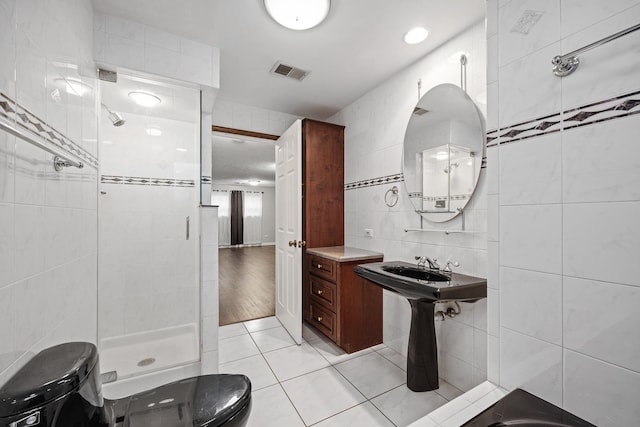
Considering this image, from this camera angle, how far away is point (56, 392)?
66 cm

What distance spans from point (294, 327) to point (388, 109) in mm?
2268

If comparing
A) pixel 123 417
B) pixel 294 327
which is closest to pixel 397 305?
pixel 294 327

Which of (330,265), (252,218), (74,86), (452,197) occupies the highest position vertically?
(74,86)

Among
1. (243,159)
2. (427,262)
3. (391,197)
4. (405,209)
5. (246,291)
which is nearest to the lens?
(427,262)

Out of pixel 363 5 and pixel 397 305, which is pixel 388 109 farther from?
pixel 397 305

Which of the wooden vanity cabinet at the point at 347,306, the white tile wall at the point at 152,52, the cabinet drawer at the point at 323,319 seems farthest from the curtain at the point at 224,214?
the white tile wall at the point at 152,52

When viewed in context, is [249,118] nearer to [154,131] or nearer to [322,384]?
[154,131]

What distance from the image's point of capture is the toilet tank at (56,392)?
60 centimetres

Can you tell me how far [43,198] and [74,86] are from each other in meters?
0.65

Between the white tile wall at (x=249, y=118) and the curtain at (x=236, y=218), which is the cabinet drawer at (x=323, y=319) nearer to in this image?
the white tile wall at (x=249, y=118)

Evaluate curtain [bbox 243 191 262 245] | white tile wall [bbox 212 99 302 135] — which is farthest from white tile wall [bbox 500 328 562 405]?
curtain [bbox 243 191 262 245]

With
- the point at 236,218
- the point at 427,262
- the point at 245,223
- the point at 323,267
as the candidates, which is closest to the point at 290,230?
the point at 323,267

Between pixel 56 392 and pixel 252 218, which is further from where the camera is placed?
pixel 252 218

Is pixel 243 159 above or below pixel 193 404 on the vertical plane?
above
